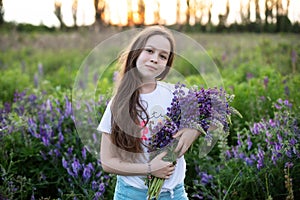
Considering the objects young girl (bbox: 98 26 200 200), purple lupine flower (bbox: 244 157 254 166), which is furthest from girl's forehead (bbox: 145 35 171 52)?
purple lupine flower (bbox: 244 157 254 166)

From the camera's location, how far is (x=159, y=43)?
2021 mm

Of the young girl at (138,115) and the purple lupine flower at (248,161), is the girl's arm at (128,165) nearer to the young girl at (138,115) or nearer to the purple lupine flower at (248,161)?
the young girl at (138,115)

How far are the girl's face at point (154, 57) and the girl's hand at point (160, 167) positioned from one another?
47cm

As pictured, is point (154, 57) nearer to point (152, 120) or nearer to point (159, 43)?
point (159, 43)

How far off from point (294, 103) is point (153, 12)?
8.12 metres

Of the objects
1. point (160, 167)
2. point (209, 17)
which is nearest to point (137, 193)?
point (160, 167)

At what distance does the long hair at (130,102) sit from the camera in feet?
6.59

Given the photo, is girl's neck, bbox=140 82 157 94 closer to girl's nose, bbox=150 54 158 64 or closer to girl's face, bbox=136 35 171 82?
girl's face, bbox=136 35 171 82

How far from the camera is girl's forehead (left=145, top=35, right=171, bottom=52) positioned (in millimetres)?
2016

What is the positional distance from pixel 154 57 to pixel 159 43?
10cm

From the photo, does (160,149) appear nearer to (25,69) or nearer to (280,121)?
(280,121)

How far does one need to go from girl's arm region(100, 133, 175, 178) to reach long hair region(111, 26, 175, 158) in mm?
47

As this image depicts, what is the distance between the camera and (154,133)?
1.75 metres

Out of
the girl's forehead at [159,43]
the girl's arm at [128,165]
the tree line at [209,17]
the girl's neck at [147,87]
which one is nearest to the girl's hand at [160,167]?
the girl's arm at [128,165]
